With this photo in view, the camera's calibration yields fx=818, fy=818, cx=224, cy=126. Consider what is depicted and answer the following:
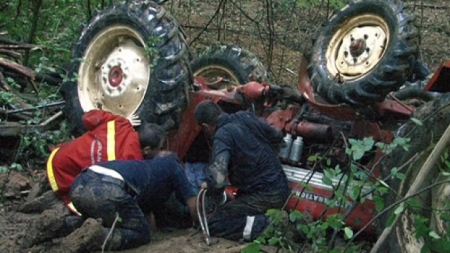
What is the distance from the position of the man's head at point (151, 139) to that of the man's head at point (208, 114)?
0.33 meters

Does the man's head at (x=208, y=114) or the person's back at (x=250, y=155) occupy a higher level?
the man's head at (x=208, y=114)

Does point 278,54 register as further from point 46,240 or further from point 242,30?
point 46,240

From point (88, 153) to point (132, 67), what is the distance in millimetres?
1149

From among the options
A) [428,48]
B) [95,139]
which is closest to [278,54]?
[428,48]

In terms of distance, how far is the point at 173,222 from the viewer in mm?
6871

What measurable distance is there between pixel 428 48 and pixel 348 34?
8.72 meters

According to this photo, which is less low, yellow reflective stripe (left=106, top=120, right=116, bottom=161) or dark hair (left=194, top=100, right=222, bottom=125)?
dark hair (left=194, top=100, right=222, bottom=125)

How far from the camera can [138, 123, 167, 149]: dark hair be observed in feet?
21.9

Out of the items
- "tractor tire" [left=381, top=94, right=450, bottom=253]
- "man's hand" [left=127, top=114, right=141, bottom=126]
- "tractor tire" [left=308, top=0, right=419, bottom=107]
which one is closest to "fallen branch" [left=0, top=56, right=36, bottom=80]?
"man's hand" [left=127, top=114, right=141, bottom=126]

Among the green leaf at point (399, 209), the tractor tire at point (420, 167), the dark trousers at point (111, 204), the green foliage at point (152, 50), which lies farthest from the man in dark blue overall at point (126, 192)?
the green leaf at point (399, 209)

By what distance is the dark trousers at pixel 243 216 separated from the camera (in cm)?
636

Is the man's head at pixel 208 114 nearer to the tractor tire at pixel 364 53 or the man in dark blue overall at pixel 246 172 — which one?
the man in dark blue overall at pixel 246 172

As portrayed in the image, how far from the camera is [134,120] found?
23.2 ft

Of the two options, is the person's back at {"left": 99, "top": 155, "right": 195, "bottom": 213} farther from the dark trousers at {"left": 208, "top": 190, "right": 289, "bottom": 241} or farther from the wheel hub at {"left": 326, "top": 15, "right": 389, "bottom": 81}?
the wheel hub at {"left": 326, "top": 15, "right": 389, "bottom": 81}
